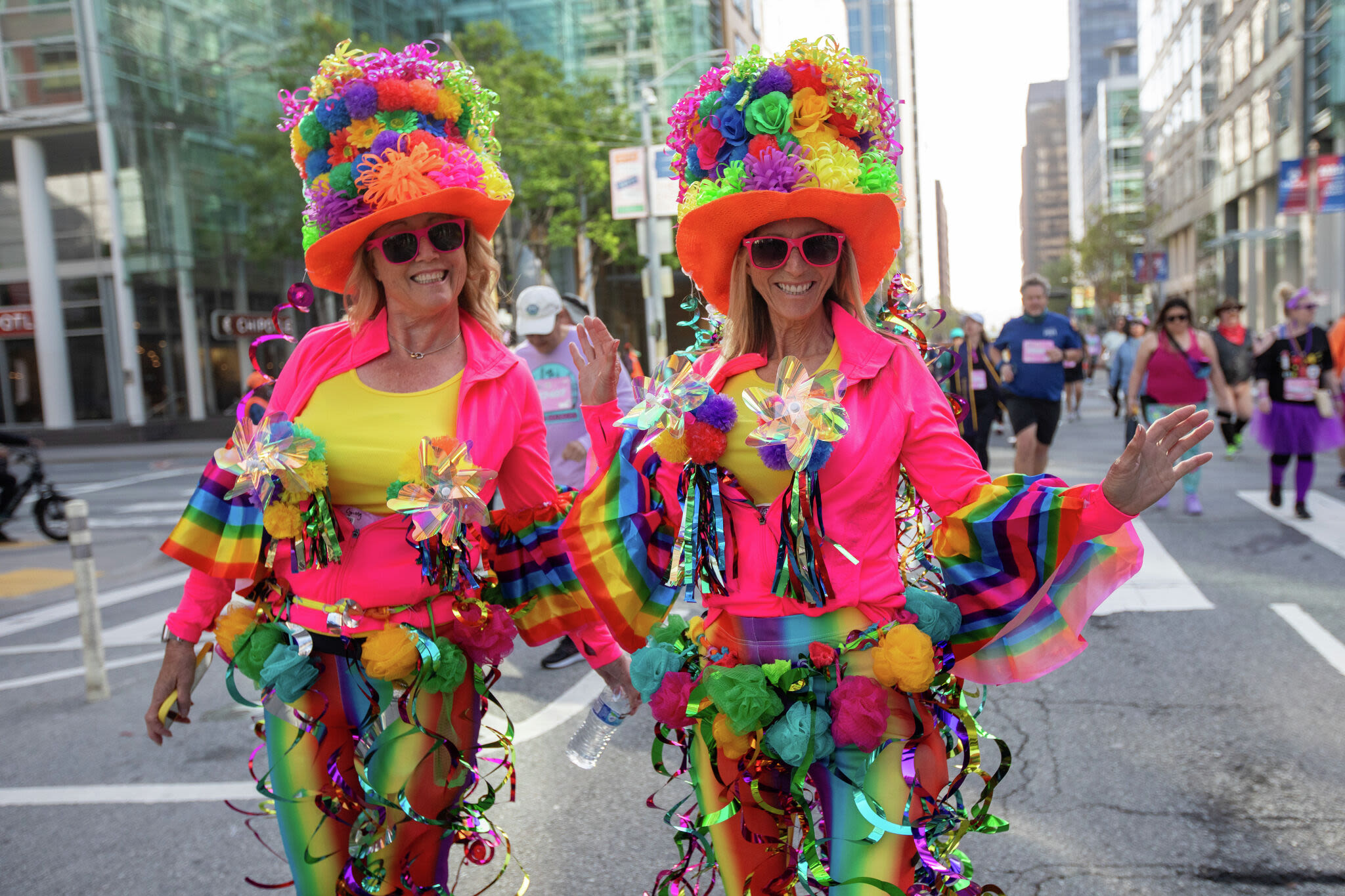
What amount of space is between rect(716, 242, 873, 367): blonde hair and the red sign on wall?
2972 cm

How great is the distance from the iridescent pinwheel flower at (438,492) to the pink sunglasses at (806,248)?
0.81 m

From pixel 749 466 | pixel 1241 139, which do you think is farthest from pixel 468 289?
pixel 1241 139

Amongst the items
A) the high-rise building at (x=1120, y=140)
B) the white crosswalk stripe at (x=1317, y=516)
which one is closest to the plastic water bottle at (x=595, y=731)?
the white crosswalk stripe at (x=1317, y=516)

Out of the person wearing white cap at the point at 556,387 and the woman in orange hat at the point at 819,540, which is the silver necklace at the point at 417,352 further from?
the person wearing white cap at the point at 556,387

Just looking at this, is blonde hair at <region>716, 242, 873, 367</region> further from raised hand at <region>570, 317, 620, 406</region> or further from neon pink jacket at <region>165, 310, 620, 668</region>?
neon pink jacket at <region>165, 310, 620, 668</region>

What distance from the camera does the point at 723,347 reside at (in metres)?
2.45

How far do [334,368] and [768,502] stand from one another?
1.14 m

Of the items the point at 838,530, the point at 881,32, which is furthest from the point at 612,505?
the point at 881,32

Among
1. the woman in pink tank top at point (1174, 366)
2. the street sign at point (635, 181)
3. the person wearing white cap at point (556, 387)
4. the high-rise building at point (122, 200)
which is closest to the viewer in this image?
the person wearing white cap at point (556, 387)

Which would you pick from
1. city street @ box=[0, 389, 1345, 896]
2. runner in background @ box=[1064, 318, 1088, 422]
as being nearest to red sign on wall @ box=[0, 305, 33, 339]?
city street @ box=[0, 389, 1345, 896]

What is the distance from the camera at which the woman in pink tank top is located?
887 centimetres

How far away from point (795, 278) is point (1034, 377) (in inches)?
301

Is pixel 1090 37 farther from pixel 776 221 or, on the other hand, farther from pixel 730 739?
pixel 730 739

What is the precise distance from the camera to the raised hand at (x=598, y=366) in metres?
2.47
